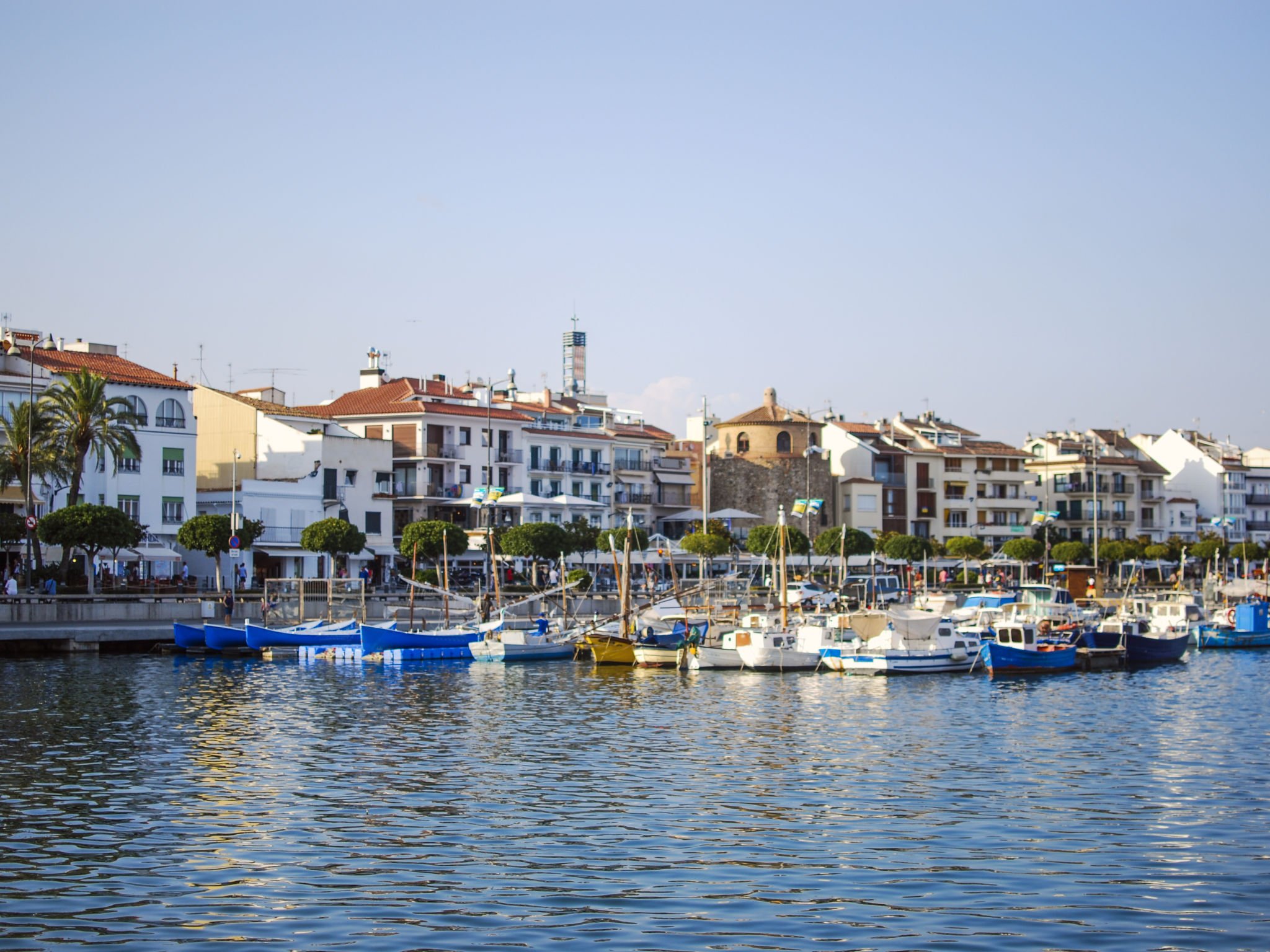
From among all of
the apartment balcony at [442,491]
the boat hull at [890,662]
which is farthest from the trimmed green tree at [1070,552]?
the boat hull at [890,662]

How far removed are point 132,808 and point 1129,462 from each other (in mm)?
119220

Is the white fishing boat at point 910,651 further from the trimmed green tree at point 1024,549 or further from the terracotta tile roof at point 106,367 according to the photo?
the trimmed green tree at point 1024,549

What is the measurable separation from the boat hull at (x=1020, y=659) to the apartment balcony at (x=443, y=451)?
1801 inches

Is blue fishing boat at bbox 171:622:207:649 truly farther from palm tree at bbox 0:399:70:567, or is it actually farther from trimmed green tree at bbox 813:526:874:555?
trimmed green tree at bbox 813:526:874:555

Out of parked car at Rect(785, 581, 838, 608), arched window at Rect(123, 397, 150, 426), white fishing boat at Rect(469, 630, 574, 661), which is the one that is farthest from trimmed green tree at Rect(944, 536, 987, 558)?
arched window at Rect(123, 397, 150, 426)

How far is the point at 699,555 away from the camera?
87438mm

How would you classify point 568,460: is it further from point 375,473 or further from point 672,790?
point 672,790

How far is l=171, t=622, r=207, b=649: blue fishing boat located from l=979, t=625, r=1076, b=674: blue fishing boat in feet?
96.4

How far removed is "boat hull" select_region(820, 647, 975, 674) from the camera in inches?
2078

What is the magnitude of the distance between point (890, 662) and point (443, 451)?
4580cm

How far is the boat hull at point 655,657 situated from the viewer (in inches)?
2160

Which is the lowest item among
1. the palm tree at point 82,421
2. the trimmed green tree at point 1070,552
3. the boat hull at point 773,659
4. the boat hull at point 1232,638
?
the boat hull at point 1232,638

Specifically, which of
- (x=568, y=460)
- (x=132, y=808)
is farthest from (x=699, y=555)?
(x=132, y=808)

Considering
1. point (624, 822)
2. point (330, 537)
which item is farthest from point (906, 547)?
point (624, 822)
